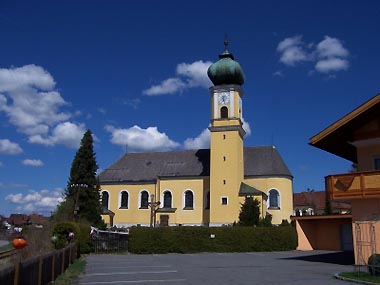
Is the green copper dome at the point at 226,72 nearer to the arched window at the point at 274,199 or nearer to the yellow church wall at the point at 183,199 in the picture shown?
the yellow church wall at the point at 183,199

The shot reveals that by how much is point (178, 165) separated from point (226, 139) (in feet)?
30.5

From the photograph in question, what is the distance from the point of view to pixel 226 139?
51.9 m

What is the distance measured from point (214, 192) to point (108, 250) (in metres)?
20.9

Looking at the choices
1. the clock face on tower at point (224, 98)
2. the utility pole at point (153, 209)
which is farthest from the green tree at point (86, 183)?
the clock face on tower at point (224, 98)

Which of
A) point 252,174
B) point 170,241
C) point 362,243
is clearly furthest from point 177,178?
point 362,243

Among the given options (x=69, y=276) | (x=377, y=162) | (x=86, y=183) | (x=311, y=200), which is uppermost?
(x=311, y=200)

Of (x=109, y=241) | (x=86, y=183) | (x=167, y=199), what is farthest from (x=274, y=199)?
(x=109, y=241)

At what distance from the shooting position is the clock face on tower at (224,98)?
53.4 metres

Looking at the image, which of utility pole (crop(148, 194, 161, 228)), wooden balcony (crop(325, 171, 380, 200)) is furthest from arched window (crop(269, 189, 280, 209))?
wooden balcony (crop(325, 171, 380, 200))

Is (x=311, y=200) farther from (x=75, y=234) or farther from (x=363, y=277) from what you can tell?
(x=363, y=277)

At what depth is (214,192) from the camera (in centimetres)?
5091

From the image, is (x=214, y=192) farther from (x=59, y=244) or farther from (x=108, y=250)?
(x=59, y=244)

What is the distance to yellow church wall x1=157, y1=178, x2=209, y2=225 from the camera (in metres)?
53.9

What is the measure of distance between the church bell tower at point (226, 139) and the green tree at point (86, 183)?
14066 millimetres
